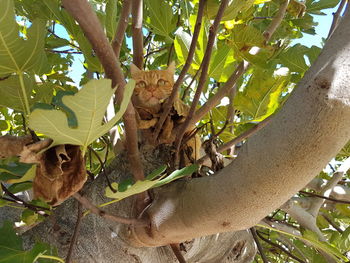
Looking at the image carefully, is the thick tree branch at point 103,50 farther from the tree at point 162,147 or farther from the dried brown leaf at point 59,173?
the dried brown leaf at point 59,173

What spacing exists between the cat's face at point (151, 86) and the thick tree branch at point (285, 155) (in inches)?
13.2

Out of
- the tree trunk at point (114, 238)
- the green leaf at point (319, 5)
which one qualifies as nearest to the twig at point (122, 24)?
the tree trunk at point (114, 238)

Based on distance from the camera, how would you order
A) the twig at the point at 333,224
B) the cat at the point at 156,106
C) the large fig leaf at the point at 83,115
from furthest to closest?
the twig at the point at 333,224 < the cat at the point at 156,106 < the large fig leaf at the point at 83,115

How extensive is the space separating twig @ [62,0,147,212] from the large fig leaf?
10cm

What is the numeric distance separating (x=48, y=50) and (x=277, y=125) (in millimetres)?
933

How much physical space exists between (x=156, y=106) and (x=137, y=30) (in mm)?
175

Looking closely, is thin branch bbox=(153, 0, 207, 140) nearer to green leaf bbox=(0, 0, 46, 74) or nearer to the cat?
the cat

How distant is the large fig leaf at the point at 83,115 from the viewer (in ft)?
1.15

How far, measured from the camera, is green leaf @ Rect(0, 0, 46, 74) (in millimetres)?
481

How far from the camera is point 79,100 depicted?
0.36 metres

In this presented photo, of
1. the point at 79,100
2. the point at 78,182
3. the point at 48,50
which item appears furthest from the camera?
the point at 48,50

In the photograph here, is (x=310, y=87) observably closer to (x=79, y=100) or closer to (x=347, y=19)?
(x=347, y=19)

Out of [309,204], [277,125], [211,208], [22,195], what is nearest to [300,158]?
[277,125]

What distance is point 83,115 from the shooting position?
38cm
